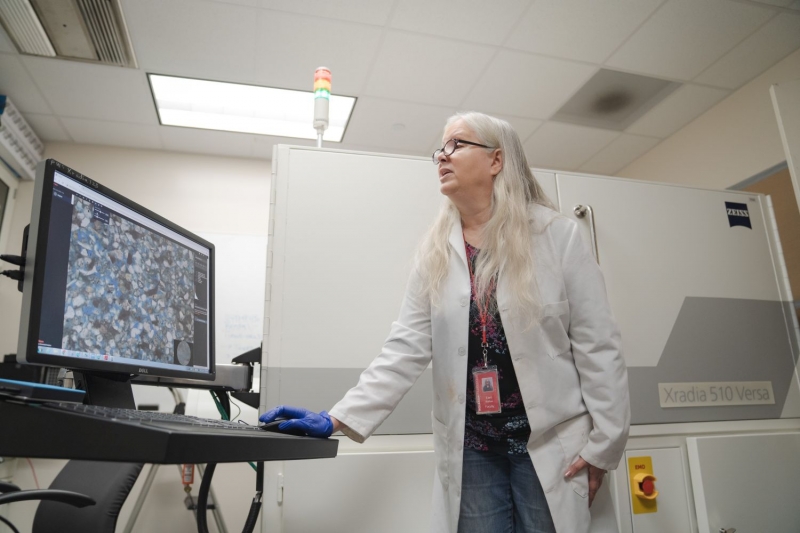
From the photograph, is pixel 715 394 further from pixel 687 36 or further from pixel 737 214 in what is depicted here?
pixel 687 36

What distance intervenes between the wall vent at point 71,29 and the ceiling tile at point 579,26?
6.85 feet

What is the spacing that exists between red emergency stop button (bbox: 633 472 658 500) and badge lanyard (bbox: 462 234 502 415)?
2.47 feet

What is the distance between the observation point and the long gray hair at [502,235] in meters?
1.22

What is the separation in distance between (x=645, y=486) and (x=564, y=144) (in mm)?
2856

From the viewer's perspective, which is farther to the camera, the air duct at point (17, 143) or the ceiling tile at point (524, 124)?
the ceiling tile at point (524, 124)

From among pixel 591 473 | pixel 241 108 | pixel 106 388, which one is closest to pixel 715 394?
pixel 591 473

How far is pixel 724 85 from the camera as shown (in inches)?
130

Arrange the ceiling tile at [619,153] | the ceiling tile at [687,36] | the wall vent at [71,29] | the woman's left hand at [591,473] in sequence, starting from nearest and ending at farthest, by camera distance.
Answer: the woman's left hand at [591,473], the wall vent at [71,29], the ceiling tile at [687,36], the ceiling tile at [619,153]

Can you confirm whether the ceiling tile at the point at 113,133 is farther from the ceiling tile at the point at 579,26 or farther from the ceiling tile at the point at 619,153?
the ceiling tile at the point at 619,153

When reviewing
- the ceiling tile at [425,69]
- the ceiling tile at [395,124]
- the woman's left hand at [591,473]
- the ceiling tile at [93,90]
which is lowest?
the woman's left hand at [591,473]

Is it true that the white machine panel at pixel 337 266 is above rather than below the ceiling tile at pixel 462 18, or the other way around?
below

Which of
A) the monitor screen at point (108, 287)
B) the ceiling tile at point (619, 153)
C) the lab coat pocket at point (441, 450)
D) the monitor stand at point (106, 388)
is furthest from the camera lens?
the ceiling tile at point (619, 153)

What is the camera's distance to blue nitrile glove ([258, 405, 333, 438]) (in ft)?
2.90

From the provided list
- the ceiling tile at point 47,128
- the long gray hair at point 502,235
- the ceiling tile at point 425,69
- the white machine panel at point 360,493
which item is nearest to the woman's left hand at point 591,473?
the long gray hair at point 502,235
